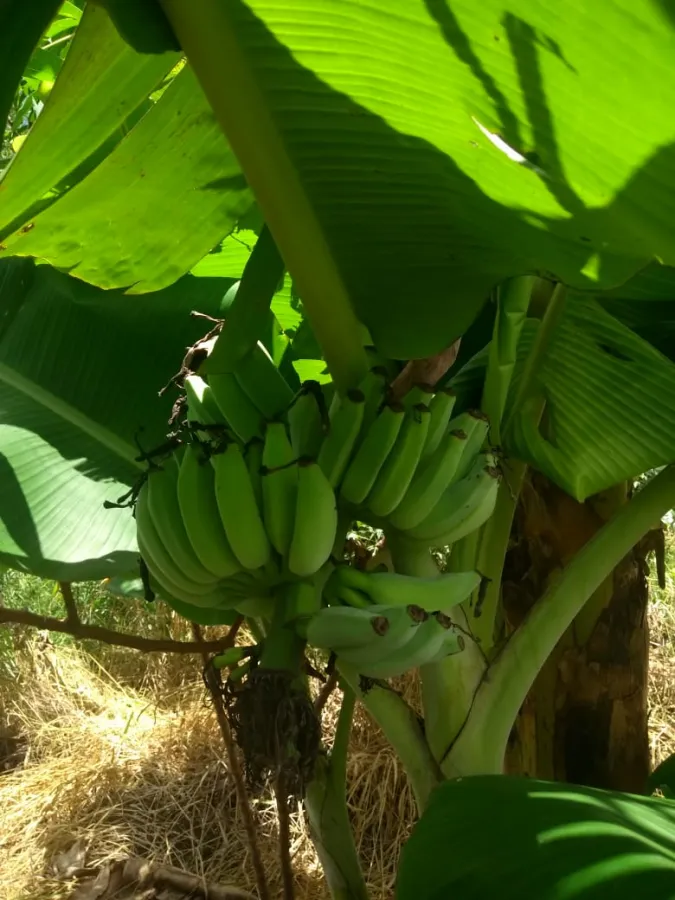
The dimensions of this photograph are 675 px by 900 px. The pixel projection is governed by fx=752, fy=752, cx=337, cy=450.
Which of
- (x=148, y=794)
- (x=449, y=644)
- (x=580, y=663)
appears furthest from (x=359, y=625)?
(x=148, y=794)

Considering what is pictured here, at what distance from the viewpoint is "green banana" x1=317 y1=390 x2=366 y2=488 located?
0.54 metres

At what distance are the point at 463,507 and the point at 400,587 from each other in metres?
0.09

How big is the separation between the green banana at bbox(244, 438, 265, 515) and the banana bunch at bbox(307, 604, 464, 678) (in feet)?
0.33

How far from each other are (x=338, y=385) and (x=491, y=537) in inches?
9.8

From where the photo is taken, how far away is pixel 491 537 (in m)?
0.73

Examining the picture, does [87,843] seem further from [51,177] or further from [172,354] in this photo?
[51,177]

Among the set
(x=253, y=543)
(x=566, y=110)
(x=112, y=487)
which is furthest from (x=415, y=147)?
(x=112, y=487)

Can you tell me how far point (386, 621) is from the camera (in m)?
0.44

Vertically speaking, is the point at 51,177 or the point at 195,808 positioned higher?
the point at 51,177

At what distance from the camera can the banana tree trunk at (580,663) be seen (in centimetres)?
86

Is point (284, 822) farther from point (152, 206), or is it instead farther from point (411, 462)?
point (152, 206)

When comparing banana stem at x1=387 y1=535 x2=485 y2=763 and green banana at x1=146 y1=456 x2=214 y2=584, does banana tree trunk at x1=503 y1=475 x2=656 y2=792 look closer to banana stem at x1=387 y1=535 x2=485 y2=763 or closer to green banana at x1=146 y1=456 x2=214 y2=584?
banana stem at x1=387 y1=535 x2=485 y2=763

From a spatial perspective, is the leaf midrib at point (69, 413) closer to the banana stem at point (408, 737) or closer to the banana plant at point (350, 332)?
the banana plant at point (350, 332)

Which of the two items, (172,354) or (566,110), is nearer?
(566,110)
